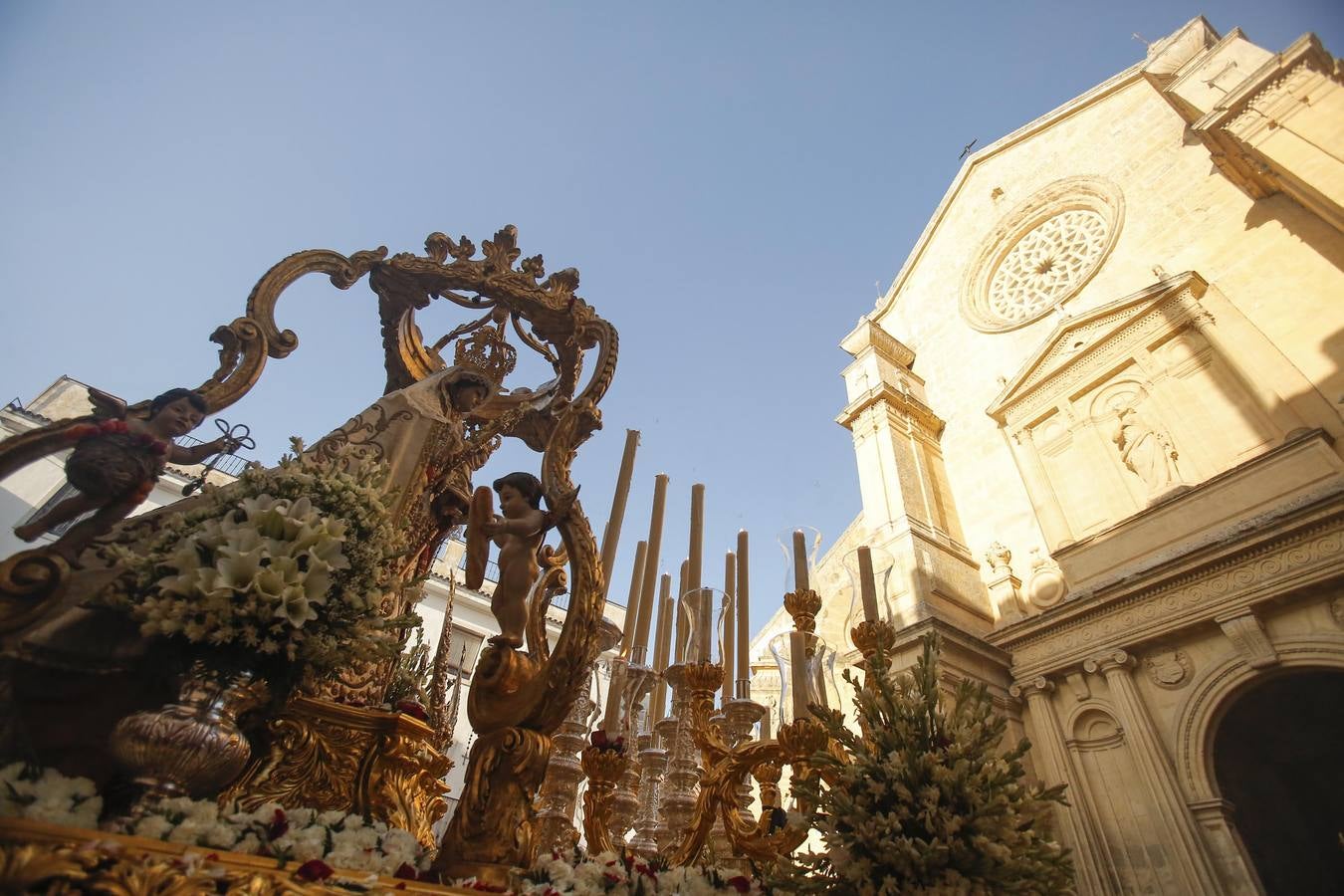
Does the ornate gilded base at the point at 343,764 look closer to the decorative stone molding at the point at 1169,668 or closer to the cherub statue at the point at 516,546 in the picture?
the cherub statue at the point at 516,546

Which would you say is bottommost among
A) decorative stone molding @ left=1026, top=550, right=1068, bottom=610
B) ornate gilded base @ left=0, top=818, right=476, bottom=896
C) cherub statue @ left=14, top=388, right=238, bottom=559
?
ornate gilded base @ left=0, top=818, right=476, bottom=896

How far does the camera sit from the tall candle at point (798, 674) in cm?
265

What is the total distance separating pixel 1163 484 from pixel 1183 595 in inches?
82.3

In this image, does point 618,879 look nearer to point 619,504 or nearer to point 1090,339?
point 619,504

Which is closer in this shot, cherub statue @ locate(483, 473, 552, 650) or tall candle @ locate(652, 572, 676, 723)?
cherub statue @ locate(483, 473, 552, 650)

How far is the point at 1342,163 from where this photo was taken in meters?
7.96

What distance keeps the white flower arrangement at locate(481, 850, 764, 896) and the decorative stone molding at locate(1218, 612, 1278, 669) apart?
26.5 ft

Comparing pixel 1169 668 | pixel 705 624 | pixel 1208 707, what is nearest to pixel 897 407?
pixel 1169 668

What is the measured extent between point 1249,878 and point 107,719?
9666 millimetres

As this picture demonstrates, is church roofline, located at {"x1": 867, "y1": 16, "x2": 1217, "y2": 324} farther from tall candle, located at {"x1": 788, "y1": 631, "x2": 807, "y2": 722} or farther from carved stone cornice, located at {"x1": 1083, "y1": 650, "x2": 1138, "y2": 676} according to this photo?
tall candle, located at {"x1": 788, "y1": 631, "x2": 807, "y2": 722}

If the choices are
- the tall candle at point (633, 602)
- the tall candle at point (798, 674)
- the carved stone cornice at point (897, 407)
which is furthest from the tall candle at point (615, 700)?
the carved stone cornice at point (897, 407)

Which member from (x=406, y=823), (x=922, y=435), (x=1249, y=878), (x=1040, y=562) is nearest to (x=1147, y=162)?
(x=922, y=435)

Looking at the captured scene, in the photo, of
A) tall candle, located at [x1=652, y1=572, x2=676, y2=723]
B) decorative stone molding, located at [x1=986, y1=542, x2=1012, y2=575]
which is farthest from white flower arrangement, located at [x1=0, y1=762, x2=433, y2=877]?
decorative stone molding, located at [x1=986, y1=542, x2=1012, y2=575]

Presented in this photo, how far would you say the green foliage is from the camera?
1.80 metres
